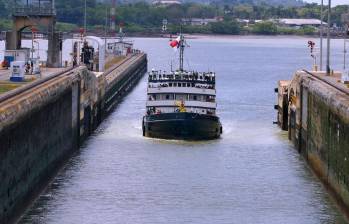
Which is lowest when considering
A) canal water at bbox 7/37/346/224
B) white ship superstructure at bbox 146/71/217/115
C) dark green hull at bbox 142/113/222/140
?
canal water at bbox 7/37/346/224

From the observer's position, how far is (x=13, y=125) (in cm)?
4772

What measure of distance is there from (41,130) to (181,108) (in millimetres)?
20841

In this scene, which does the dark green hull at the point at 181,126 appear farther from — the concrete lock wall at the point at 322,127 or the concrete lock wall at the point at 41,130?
the concrete lock wall at the point at 322,127

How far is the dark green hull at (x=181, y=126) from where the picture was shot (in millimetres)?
75188

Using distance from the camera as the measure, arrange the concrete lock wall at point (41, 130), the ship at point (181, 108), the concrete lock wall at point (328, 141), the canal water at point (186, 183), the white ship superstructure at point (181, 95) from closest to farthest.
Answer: the concrete lock wall at point (41, 130) → the concrete lock wall at point (328, 141) → the canal water at point (186, 183) → the ship at point (181, 108) → the white ship superstructure at point (181, 95)

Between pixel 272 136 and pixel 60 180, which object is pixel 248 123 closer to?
pixel 272 136

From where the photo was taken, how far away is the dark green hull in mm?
75188

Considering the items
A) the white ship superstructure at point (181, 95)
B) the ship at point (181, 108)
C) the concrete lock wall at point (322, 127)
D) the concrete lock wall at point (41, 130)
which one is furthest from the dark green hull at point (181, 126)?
the concrete lock wall at point (322, 127)

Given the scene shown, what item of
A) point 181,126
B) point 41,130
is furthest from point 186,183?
point 181,126

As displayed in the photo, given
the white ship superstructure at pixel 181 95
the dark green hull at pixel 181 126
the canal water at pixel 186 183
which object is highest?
the white ship superstructure at pixel 181 95

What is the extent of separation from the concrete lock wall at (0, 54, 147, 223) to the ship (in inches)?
176

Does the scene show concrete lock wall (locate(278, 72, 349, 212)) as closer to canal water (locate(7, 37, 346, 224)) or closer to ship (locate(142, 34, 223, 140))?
canal water (locate(7, 37, 346, 224))

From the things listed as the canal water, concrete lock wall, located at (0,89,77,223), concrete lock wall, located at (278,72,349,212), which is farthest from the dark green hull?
concrete lock wall, located at (0,89,77,223)

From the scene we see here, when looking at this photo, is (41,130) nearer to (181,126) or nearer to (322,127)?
(322,127)
